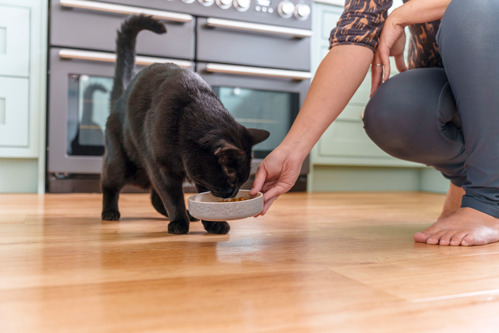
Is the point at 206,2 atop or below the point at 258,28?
atop

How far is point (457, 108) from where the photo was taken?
118 centimetres

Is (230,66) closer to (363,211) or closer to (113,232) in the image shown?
(363,211)

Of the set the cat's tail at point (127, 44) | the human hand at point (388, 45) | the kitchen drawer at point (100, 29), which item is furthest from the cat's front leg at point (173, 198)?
the kitchen drawer at point (100, 29)

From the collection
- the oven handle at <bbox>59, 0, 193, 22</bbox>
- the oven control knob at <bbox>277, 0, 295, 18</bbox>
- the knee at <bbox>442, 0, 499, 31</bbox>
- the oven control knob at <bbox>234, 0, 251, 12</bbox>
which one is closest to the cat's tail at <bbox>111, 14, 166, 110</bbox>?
the oven handle at <bbox>59, 0, 193, 22</bbox>

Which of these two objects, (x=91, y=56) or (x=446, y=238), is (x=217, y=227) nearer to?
(x=446, y=238)

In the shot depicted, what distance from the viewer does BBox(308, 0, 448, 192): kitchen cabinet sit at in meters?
2.94

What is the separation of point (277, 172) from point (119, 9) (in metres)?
1.68

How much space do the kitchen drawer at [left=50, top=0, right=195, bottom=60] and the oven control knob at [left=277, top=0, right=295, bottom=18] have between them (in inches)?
22.0

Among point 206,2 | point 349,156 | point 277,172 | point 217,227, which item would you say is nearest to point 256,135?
point 277,172

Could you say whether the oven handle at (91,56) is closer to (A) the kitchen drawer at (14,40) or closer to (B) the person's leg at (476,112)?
(A) the kitchen drawer at (14,40)

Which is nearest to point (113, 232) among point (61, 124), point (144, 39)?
point (61, 124)

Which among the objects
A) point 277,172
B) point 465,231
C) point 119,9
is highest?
point 119,9

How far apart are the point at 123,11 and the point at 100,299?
2076mm

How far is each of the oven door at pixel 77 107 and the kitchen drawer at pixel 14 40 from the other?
143 mm
